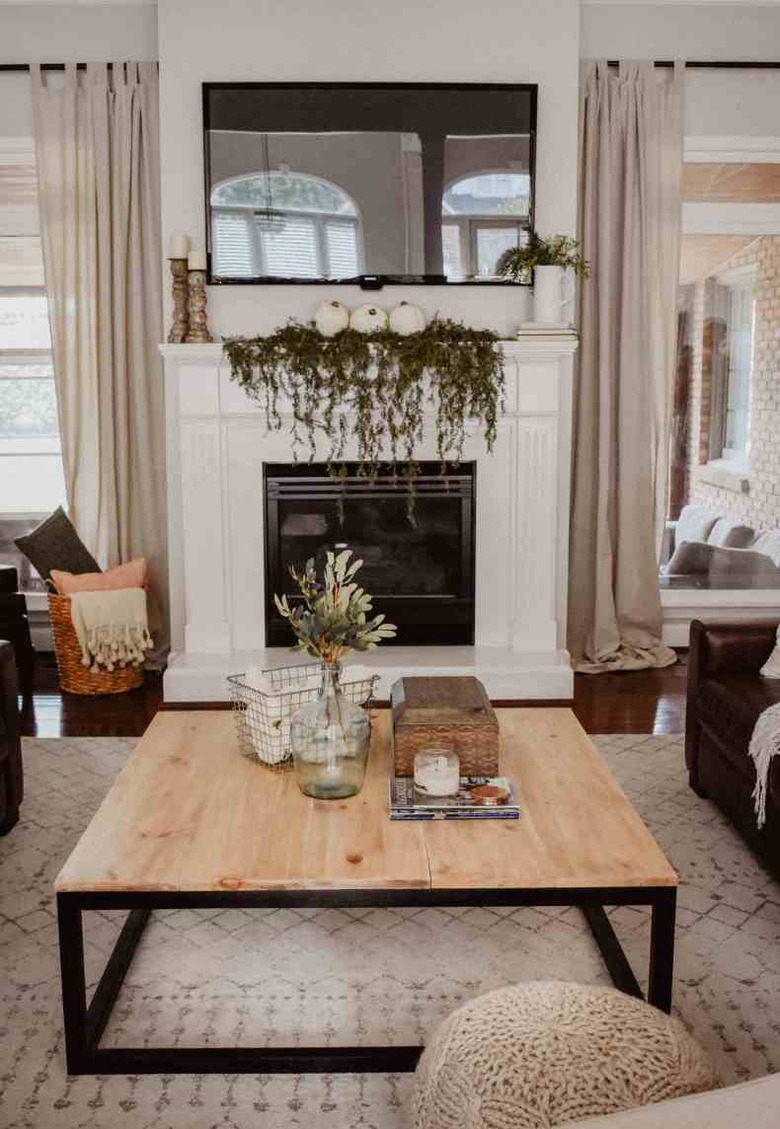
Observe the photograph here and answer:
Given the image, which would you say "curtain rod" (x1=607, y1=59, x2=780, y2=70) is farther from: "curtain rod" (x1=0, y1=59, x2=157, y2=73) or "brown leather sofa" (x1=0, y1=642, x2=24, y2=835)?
"brown leather sofa" (x1=0, y1=642, x2=24, y2=835)

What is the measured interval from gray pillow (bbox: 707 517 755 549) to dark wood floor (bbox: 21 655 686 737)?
0.80 m

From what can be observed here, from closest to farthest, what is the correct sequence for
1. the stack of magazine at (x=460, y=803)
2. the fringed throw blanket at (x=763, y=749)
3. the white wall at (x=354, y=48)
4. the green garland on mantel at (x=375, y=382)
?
the stack of magazine at (x=460, y=803) < the fringed throw blanket at (x=763, y=749) < the green garland on mantel at (x=375, y=382) < the white wall at (x=354, y=48)

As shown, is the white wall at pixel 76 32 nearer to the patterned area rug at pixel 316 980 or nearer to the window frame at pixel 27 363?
the window frame at pixel 27 363

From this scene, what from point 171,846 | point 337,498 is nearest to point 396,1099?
point 171,846

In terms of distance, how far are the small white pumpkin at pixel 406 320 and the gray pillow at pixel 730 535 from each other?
6.49ft

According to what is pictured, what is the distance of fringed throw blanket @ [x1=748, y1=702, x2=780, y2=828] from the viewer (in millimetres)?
2760

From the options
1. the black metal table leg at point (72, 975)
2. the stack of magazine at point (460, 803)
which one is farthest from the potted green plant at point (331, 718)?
the black metal table leg at point (72, 975)

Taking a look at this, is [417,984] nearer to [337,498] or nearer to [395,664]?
[395,664]

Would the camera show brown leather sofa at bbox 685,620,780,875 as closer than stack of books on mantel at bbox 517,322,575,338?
Yes

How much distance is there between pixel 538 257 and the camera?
4465mm

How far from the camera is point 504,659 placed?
15.0 feet

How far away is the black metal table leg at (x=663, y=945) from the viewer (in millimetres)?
2047

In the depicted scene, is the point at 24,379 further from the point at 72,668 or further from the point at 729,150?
the point at 729,150

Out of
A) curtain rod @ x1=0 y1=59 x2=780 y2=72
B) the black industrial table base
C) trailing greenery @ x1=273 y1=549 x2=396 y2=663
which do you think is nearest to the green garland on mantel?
curtain rod @ x1=0 y1=59 x2=780 y2=72
